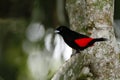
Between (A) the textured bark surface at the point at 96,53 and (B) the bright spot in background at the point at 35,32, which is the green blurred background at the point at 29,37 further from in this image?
(A) the textured bark surface at the point at 96,53

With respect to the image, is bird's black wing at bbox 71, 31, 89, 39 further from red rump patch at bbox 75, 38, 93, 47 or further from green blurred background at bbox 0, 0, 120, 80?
green blurred background at bbox 0, 0, 120, 80

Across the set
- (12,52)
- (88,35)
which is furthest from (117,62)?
(12,52)

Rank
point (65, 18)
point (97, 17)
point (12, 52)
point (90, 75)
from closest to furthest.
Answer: point (90, 75) → point (97, 17) → point (65, 18) → point (12, 52)

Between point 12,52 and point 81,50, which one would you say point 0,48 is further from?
point 81,50

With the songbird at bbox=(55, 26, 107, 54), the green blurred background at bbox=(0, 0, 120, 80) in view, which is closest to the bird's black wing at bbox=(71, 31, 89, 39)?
the songbird at bbox=(55, 26, 107, 54)

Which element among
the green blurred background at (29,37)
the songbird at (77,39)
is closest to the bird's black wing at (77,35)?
the songbird at (77,39)

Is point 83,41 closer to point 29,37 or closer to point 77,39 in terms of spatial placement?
point 77,39
